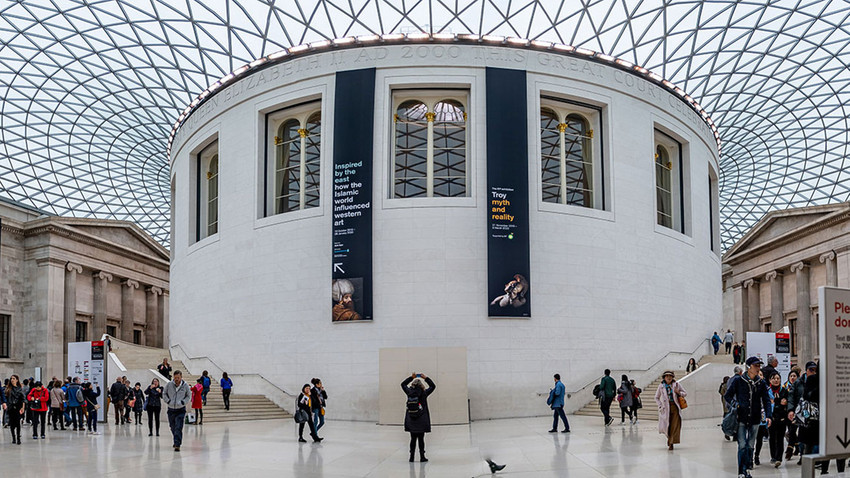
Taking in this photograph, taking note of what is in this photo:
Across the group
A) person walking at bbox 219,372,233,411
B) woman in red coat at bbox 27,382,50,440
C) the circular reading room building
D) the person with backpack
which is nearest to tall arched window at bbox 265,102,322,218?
the circular reading room building

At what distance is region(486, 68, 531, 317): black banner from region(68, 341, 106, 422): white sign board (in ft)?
51.5

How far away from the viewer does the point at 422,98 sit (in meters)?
33.2

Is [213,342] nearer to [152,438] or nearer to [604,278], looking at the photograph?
[152,438]

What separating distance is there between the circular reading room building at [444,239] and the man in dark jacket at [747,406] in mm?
15268

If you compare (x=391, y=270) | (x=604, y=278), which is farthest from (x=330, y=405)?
(x=604, y=278)

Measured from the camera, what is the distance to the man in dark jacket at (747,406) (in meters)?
12.3

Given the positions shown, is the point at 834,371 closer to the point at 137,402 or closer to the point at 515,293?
the point at 515,293

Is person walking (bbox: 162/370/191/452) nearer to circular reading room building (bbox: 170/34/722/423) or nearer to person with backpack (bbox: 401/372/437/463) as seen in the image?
person with backpack (bbox: 401/372/437/463)

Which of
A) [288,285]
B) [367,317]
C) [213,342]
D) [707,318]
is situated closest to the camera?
[367,317]

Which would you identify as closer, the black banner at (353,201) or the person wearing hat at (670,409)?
the person wearing hat at (670,409)

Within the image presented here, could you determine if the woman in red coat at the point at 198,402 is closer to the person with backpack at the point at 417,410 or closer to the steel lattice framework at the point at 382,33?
the person with backpack at the point at 417,410

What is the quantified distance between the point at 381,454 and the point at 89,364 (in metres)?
18.1

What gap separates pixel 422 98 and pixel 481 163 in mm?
4250

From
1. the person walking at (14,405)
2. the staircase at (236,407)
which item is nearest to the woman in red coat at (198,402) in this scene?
the staircase at (236,407)
